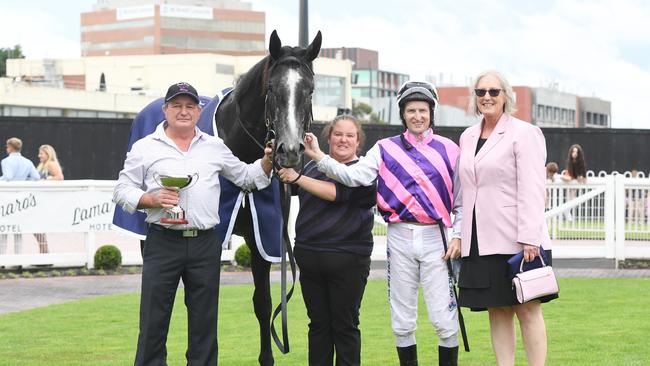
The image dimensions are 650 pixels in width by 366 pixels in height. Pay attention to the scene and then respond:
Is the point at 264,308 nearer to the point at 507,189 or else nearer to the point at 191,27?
the point at 507,189

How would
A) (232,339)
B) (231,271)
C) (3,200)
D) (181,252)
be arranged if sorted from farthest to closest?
(231,271), (3,200), (232,339), (181,252)

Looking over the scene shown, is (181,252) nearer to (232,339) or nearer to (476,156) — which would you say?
(476,156)

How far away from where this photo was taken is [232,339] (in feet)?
28.5

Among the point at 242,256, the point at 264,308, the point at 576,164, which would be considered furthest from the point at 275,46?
the point at 576,164

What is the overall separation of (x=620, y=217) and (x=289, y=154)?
33.8 feet

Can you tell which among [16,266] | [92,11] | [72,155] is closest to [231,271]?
[16,266]

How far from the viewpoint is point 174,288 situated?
5.85 m

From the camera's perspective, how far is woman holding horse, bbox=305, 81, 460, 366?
19.2 feet

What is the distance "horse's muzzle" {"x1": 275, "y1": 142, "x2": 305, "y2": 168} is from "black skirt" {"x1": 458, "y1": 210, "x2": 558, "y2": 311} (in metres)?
1.11

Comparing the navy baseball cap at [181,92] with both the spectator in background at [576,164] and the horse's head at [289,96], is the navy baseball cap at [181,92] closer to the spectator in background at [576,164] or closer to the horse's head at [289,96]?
the horse's head at [289,96]

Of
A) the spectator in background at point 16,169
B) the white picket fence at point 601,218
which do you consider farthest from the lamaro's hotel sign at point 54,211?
the white picket fence at point 601,218

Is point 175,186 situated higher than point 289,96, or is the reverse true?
point 289,96

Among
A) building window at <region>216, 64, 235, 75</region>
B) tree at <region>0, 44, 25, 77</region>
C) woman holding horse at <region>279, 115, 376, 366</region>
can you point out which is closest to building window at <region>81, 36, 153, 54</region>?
tree at <region>0, 44, 25, 77</region>

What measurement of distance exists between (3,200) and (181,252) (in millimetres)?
8327
